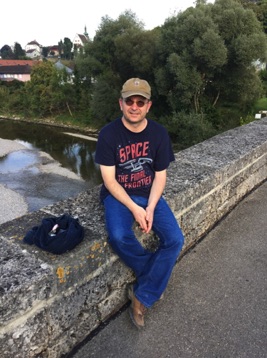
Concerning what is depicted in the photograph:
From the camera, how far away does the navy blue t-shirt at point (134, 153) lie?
232 cm

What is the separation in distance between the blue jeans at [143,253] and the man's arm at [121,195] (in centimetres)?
5

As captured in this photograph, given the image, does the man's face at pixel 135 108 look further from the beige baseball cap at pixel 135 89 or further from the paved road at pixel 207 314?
the paved road at pixel 207 314

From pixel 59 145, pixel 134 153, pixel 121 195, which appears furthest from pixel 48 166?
pixel 121 195

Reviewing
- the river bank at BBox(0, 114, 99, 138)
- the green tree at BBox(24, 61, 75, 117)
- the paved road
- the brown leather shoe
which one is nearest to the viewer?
the paved road

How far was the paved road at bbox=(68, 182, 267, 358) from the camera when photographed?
1999 mm

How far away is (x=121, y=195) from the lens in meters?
2.27

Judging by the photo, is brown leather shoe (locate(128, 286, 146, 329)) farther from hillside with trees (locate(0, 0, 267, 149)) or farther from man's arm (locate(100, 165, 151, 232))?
hillside with trees (locate(0, 0, 267, 149))

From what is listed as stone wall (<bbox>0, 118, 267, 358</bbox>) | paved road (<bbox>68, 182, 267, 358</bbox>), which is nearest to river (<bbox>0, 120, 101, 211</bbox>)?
stone wall (<bbox>0, 118, 267, 358</bbox>)

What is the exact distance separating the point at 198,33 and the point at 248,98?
20.6 ft

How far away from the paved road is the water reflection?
1534 centimetres

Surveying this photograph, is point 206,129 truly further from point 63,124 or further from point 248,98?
point 63,124

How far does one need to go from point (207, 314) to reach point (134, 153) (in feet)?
4.33

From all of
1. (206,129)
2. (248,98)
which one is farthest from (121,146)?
(248,98)

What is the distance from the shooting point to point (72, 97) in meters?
35.9
